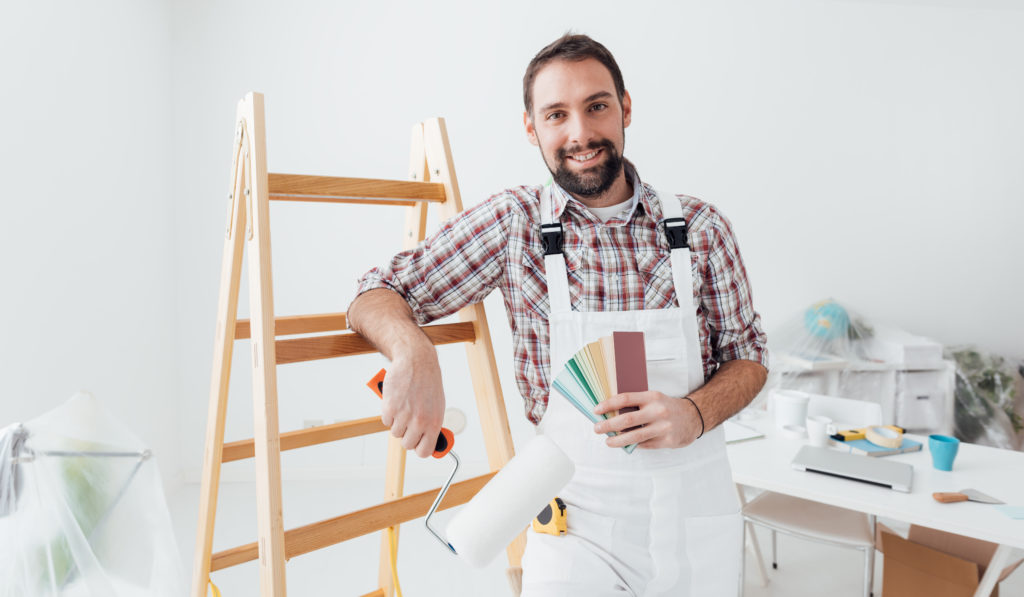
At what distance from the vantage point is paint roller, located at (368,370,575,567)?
31.7 inches

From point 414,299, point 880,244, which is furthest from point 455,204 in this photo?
point 880,244

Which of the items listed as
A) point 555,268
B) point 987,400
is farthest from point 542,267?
point 987,400

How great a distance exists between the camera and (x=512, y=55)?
361 cm

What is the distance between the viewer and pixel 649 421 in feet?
3.65

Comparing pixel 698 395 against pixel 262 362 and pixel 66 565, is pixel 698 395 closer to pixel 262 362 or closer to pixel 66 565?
pixel 262 362

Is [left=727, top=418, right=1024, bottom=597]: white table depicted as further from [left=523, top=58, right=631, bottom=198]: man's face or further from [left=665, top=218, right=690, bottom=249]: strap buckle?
[left=523, top=58, right=631, bottom=198]: man's face

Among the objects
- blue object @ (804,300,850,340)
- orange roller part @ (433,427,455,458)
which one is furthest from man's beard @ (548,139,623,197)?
blue object @ (804,300,850,340)

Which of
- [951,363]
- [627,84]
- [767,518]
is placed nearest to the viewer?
[767,518]

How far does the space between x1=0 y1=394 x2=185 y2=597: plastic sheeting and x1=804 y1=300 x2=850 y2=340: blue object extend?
3213mm

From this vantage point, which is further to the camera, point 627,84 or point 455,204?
point 627,84

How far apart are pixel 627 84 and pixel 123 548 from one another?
344cm

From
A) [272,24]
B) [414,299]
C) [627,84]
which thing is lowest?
[414,299]

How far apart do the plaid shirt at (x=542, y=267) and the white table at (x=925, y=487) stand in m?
0.62

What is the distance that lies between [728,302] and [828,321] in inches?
93.3
